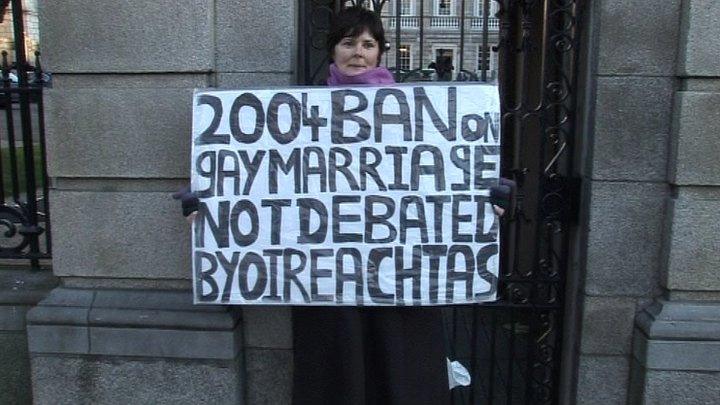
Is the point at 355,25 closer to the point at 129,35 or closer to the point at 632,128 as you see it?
the point at 129,35

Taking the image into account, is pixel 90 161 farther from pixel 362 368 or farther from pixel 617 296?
pixel 617 296

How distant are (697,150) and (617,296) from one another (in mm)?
855

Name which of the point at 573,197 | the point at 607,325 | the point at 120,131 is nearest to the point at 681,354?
the point at 607,325

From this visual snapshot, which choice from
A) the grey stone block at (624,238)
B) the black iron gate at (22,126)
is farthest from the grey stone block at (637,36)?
the black iron gate at (22,126)

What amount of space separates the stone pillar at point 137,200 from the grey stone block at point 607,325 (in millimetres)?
1620

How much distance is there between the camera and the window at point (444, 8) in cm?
423

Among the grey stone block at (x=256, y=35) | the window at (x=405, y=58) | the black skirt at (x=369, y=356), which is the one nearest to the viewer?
the black skirt at (x=369, y=356)

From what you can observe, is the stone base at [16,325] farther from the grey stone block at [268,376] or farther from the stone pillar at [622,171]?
the stone pillar at [622,171]

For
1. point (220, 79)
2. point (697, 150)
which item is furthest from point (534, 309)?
point (220, 79)

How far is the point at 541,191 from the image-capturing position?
3867 millimetres

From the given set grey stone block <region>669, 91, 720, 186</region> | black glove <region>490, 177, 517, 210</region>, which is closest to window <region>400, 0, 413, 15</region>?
black glove <region>490, 177, 517, 210</region>

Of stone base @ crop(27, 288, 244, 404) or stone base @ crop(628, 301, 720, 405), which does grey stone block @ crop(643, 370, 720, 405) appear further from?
stone base @ crop(27, 288, 244, 404)

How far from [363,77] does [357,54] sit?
109 millimetres

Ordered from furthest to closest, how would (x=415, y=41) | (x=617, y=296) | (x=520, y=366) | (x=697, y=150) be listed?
(x=520, y=366) → (x=415, y=41) → (x=617, y=296) → (x=697, y=150)
